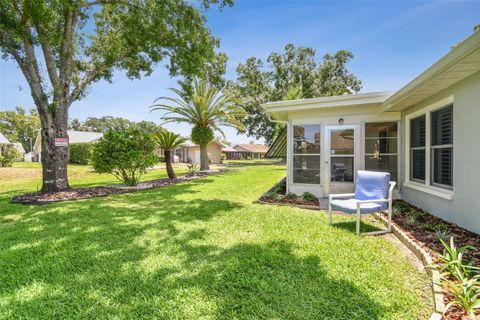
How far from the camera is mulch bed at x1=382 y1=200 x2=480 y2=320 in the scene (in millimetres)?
2498

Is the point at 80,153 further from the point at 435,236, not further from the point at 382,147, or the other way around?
the point at 435,236

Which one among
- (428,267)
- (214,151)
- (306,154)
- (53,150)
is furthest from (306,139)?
(214,151)

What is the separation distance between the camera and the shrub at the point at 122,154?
9961 mm

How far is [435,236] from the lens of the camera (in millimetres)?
4414

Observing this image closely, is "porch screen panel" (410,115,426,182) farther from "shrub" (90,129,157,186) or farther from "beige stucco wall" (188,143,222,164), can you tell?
"beige stucco wall" (188,143,222,164)

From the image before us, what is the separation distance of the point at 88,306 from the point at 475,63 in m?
6.35

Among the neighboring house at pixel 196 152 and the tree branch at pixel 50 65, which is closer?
the tree branch at pixel 50 65

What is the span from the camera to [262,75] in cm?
3553

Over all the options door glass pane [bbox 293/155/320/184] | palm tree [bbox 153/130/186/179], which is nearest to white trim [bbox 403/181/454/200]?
door glass pane [bbox 293/155/320/184]

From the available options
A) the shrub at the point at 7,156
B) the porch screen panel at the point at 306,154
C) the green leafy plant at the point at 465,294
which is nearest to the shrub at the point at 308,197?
the porch screen panel at the point at 306,154

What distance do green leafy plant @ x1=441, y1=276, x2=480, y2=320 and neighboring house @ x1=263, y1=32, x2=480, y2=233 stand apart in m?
2.32

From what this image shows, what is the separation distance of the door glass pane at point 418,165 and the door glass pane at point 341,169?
1.66 meters

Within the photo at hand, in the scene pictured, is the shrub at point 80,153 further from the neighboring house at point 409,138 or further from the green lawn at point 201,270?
the neighboring house at point 409,138

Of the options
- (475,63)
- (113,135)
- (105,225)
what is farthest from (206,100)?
(475,63)
